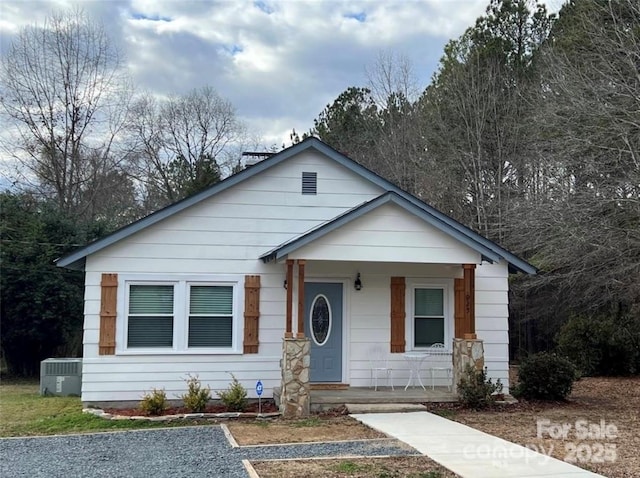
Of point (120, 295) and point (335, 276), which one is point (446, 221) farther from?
point (120, 295)

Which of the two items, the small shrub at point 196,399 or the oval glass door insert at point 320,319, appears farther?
the oval glass door insert at point 320,319

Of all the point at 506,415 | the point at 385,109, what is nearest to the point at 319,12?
the point at 506,415

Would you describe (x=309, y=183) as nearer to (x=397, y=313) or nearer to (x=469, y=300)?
(x=397, y=313)

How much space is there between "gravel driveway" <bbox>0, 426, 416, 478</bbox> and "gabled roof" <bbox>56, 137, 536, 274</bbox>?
3242 mm

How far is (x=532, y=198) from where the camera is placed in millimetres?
16547

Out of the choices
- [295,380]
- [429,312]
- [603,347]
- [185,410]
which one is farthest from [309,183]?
[603,347]

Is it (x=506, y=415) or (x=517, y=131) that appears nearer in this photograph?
(x=506, y=415)

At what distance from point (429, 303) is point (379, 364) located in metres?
1.52

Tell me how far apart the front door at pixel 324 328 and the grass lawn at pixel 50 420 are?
2815 millimetres

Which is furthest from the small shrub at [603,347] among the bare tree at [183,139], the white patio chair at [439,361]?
the bare tree at [183,139]

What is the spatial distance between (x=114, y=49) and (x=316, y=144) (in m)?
16.9

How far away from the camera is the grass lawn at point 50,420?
9.37m

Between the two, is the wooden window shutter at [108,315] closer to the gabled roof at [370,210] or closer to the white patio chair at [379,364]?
the gabled roof at [370,210]

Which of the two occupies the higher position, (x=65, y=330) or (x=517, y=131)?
(x=517, y=131)
